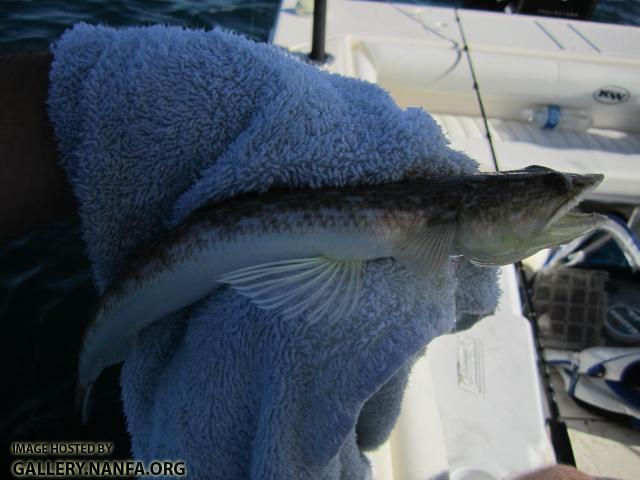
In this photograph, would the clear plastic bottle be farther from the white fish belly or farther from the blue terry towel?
the white fish belly

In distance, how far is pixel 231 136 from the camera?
1.44m

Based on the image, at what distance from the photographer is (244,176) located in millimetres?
1380

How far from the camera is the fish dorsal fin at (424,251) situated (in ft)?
4.56

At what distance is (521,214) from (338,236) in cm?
55

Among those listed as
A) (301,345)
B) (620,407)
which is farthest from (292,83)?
(620,407)

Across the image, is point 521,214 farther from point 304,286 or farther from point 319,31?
point 319,31

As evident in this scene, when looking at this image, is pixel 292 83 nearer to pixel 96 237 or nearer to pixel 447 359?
pixel 96 237

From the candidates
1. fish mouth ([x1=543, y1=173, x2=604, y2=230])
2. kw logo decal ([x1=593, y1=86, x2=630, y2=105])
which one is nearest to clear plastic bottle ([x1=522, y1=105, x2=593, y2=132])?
kw logo decal ([x1=593, y1=86, x2=630, y2=105])

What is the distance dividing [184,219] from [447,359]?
1.93 m

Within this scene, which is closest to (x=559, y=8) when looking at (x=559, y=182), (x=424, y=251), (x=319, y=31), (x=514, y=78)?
(x=514, y=78)

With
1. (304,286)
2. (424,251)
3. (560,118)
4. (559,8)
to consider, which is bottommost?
(560,118)

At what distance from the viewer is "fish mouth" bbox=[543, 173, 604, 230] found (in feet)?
4.80

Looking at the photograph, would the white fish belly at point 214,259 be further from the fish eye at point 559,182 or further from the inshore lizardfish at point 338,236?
the fish eye at point 559,182

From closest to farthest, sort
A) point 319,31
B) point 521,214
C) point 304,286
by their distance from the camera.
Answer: point 304,286, point 521,214, point 319,31
